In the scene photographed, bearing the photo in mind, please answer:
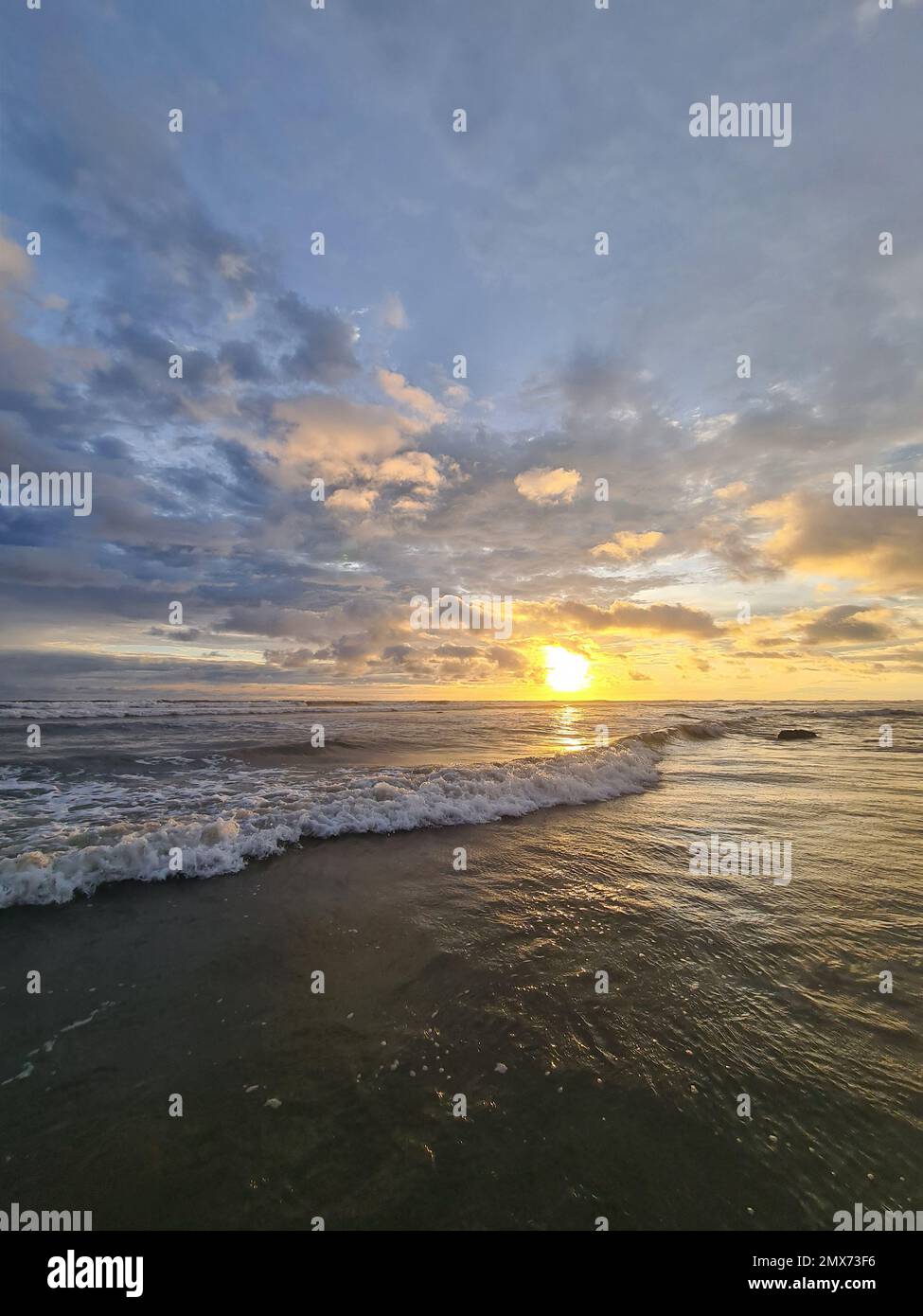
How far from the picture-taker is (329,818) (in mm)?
11094

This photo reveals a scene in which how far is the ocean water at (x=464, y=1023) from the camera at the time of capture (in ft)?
10.1

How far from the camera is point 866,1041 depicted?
14.1ft

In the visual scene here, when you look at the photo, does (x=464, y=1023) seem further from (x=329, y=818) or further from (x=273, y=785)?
(x=273, y=785)

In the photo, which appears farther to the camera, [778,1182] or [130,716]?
[130,716]

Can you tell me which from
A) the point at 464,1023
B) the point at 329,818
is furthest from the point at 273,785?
the point at 464,1023

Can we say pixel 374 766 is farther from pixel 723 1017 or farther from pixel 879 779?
pixel 879 779

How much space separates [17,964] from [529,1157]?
6.23m

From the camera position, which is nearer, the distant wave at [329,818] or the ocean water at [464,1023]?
the ocean water at [464,1023]

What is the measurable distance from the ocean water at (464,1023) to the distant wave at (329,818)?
2.8 inches

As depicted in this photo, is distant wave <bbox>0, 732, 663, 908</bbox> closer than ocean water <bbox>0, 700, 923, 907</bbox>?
Yes

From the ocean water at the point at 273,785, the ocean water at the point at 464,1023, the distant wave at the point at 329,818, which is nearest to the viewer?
the ocean water at the point at 464,1023

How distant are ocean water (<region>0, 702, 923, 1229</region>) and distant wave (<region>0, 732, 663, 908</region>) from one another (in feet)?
0.23

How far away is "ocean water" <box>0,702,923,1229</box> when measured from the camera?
308 cm
